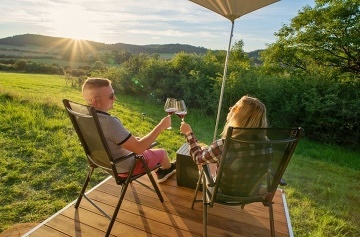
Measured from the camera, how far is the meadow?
9.67 ft

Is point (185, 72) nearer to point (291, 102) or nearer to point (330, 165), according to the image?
point (291, 102)

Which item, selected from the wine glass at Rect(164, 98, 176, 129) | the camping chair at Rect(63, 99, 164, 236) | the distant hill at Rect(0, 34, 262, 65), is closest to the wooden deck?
the camping chair at Rect(63, 99, 164, 236)

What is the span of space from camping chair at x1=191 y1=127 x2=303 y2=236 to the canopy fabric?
176 centimetres

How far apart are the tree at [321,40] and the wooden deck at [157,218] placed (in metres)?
9.09

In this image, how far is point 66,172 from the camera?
3.64 metres

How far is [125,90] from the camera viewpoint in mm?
11078

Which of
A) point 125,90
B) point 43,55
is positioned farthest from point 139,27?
point 43,55

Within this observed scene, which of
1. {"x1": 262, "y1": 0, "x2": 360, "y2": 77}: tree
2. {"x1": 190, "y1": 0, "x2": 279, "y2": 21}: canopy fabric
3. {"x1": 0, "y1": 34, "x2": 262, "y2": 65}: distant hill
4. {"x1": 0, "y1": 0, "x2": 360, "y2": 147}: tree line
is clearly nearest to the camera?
{"x1": 190, "y1": 0, "x2": 279, "y2": 21}: canopy fabric

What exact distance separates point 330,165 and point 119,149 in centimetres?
477

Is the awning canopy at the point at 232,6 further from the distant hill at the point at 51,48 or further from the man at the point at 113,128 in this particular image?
the distant hill at the point at 51,48

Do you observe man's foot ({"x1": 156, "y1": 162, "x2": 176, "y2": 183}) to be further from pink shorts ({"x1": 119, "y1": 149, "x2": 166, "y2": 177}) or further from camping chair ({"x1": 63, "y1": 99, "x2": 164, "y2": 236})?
camping chair ({"x1": 63, "y1": 99, "x2": 164, "y2": 236})

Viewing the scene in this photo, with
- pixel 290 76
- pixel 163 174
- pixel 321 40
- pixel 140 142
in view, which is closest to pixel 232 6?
pixel 140 142

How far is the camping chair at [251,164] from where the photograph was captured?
170cm

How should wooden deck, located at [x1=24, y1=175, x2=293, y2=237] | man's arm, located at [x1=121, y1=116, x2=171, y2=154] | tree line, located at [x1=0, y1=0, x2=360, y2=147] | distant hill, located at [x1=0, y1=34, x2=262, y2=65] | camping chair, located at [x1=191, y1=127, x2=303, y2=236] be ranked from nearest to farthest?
camping chair, located at [x1=191, y1=127, x2=303, y2=236] < man's arm, located at [x1=121, y1=116, x2=171, y2=154] < wooden deck, located at [x1=24, y1=175, x2=293, y2=237] < tree line, located at [x1=0, y1=0, x2=360, y2=147] < distant hill, located at [x1=0, y1=34, x2=262, y2=65]
